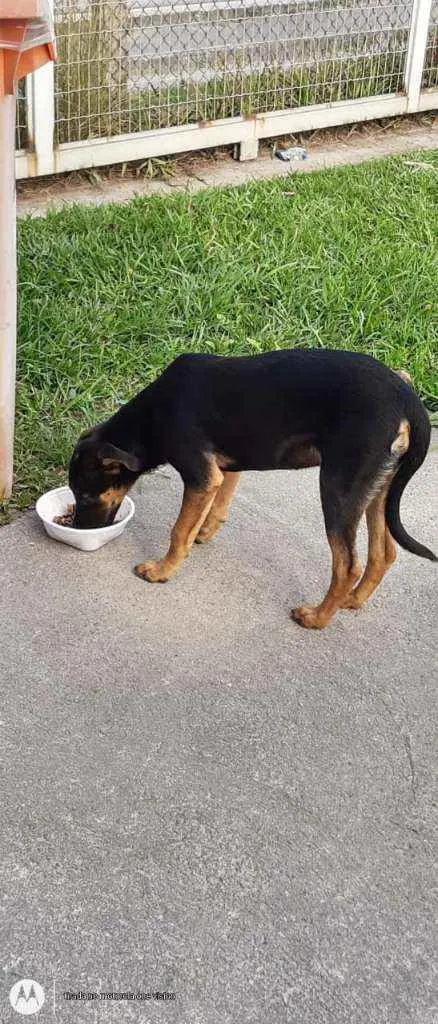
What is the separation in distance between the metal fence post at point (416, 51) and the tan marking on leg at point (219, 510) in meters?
5.50

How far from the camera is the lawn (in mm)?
5062

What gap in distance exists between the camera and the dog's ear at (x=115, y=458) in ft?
12.3

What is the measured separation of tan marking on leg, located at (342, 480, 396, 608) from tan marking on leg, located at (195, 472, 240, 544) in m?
0.56

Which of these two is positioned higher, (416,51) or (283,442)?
(416,51)

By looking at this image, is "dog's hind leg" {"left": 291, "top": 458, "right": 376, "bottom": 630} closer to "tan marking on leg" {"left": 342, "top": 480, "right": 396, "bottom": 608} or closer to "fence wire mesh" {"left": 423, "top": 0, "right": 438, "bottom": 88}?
"tan marking on leg" {"left": 342, "top": 480, "right": 396, "bottom": 608}

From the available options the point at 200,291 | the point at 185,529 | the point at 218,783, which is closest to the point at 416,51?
the point at 200,291

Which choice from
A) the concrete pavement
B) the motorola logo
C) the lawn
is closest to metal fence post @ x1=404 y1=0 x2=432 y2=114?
the lawn

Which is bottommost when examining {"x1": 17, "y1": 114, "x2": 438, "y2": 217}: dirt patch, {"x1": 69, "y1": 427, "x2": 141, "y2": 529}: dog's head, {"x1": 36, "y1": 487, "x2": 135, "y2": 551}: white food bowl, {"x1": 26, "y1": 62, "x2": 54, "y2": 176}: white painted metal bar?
{"x1": 36, "y1": 487, "x2": 135, "y2": 551}: white food bowl

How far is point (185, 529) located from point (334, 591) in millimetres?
534

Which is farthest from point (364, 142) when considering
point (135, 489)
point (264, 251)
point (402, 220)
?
point (135, 489)

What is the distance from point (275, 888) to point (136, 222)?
4.42 m

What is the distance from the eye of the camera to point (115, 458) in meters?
3.76

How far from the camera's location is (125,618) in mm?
3832

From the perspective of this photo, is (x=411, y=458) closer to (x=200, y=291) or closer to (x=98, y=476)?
(x=98, y=476)
